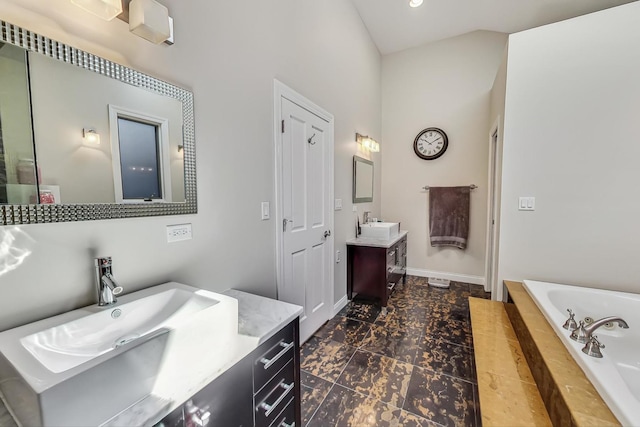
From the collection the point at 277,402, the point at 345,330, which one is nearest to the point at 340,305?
the point at 345,330

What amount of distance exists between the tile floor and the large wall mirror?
1.48 meters

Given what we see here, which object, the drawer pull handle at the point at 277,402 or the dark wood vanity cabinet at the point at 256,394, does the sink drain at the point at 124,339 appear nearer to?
the dark wood vanity cabinet at the point at 256,394

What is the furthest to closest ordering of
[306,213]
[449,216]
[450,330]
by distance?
[449,216] → [450,330] → [306,213]

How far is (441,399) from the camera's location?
1.64 m

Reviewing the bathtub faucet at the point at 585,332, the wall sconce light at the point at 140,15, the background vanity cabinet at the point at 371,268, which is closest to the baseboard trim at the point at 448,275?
the background vanity cabinet at the point at 371,268

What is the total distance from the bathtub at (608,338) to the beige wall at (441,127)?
1778 mm

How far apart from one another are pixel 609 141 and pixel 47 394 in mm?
3218

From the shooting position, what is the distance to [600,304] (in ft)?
5.95

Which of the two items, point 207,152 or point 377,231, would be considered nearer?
point 207,152

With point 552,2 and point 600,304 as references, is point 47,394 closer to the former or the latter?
point 600,304

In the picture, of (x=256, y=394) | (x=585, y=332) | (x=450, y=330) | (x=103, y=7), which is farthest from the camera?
(x=450, y=330)

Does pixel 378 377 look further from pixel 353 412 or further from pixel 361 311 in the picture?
pixel 361 311

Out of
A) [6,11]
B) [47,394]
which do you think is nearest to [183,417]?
[47,394]

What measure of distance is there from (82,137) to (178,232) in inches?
19.8
